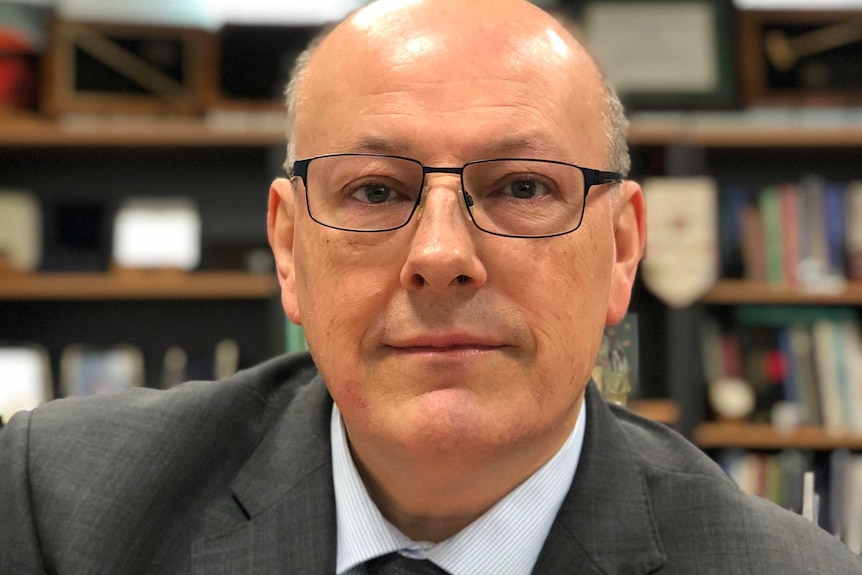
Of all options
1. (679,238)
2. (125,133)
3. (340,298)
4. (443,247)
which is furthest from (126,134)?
(443,247)

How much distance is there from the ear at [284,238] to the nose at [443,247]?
25cm

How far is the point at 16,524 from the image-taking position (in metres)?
1.02

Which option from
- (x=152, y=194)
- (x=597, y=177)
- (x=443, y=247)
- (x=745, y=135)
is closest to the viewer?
(x=443, y=247)

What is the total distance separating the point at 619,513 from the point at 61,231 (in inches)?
97.1

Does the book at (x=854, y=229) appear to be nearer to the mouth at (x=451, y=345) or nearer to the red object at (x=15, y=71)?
the mouth at (x=451, y=345)

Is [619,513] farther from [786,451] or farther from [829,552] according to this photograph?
[786,451]

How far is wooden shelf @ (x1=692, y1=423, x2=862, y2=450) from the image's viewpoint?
2711 mm

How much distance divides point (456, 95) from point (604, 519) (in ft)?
1.77

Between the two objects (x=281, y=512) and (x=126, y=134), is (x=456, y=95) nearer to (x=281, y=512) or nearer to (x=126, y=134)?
(x=281, y=512)

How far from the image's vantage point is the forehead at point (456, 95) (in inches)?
37.1

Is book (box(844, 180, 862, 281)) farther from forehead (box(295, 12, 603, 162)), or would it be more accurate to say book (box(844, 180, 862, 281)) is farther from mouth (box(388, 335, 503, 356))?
mouth (box(388, 335, 503, 356))

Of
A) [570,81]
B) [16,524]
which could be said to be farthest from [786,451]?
[16,524]

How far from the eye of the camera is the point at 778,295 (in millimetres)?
2752

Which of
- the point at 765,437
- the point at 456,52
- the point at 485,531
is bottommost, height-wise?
the point at 765,437
